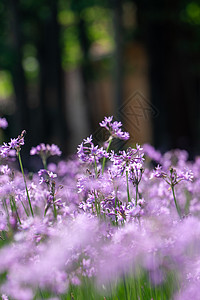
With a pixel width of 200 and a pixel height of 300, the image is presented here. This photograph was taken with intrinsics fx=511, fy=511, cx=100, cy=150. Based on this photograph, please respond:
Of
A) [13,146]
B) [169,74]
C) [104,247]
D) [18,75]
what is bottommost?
[104,247]

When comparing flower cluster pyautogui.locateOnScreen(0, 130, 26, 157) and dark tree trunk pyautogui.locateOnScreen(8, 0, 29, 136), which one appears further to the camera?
dark tree trunk pyautogui.locateOnScreen(8, 0, 29, 136)

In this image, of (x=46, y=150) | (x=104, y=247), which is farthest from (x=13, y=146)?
(x=104, y=247)

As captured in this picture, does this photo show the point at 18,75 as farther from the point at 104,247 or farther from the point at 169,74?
the point at 104,247

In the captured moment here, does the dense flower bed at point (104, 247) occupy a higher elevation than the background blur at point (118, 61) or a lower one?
lower

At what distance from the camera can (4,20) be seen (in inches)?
601

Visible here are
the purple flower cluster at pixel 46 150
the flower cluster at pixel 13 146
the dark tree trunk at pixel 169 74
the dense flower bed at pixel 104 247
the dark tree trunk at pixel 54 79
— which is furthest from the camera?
the dark tree trunk at pixel 54 79

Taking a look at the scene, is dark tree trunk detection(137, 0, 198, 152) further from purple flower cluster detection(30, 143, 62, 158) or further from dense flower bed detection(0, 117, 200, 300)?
dense flower bed detection(0, 117, 200, 300)

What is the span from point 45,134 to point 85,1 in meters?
6.05

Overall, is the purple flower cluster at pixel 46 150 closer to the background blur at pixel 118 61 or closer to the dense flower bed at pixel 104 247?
the dense flower bed at pixel 104 247

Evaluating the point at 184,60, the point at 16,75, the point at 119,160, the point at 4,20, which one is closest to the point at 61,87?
the point at 16,75

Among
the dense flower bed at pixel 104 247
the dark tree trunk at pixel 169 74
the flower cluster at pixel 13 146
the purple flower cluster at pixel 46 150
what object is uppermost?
the dark tree trunk at pixel 169 74

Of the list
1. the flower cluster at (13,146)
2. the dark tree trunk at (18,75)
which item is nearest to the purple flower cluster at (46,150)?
the flower cluster at (13,146)

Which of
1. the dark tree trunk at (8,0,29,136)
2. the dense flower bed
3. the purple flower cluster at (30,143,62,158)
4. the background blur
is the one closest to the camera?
the dense flower bed

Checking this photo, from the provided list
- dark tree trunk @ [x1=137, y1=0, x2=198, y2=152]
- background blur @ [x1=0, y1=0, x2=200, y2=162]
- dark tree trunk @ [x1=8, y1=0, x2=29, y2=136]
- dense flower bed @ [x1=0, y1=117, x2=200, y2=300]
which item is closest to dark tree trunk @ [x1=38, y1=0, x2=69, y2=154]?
background blur @ [x1=0, y1=0, x2=200, y2=162]
